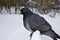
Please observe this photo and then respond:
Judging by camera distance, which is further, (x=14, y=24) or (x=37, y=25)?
(x=14, y=24)

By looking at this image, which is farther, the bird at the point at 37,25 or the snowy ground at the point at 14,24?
the snowy ground at the point at 14,24

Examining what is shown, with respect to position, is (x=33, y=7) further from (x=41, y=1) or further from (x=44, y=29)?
(x=44, y=29)

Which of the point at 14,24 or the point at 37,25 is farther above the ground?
the point at 37,25

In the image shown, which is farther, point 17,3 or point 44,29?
point 17,3

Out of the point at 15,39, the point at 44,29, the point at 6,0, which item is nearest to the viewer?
the point at 44,29

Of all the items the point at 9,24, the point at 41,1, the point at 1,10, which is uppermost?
the point at 41,1

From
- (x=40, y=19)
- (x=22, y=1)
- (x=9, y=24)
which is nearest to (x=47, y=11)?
(x=22, y=1)

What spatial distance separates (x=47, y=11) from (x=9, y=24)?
0.43m

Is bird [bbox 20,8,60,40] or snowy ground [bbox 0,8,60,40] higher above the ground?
bird [bbox 20,8,60,40]

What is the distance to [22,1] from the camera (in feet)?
6.15

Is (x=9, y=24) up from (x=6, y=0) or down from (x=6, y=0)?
down

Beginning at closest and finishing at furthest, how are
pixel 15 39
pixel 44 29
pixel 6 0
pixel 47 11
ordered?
pixel 44 29 < pixel 15 39 < pixel 47 11 < pixel 6 0

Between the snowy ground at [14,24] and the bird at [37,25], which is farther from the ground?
the bird at [37,25]

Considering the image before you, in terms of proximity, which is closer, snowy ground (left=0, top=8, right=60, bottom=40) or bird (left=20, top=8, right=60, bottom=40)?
bird (left=20, top=8, right=60, bottom=40)
